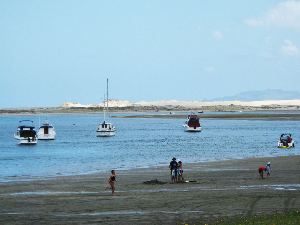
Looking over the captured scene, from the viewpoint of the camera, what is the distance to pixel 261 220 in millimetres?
16781

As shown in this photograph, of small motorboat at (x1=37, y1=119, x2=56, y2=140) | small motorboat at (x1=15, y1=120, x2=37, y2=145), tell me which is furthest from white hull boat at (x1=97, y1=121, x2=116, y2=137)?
small motorboat at (x1=15, y1=120, x2=37, y2=145)

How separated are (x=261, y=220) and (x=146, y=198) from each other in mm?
6946

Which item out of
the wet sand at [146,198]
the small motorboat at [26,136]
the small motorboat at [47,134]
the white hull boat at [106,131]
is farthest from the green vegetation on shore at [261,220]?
the white hull boat at [106,131]

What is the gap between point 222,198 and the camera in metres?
21.5

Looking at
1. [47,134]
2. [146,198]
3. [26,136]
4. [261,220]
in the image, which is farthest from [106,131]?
[261,220]

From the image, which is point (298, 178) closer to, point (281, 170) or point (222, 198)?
point (281, 170)

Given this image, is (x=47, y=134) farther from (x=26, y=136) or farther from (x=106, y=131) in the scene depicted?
(x=106, y=131)

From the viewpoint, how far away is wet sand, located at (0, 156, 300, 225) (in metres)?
18.3

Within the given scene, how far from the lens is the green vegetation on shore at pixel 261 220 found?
629 inches

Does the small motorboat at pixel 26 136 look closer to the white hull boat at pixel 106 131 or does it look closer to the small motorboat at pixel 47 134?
the small motorboat at pixel 47 134

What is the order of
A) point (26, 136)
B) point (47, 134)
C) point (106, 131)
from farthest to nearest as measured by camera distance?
point (106, 131) < point (47, 134) < point (26, 136)

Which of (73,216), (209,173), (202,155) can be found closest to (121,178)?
(209,173)

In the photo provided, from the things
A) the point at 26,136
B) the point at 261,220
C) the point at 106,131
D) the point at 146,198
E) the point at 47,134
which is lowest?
A: the point at 47,134

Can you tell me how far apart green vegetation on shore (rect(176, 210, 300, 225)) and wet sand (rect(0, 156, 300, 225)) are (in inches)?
22.3
